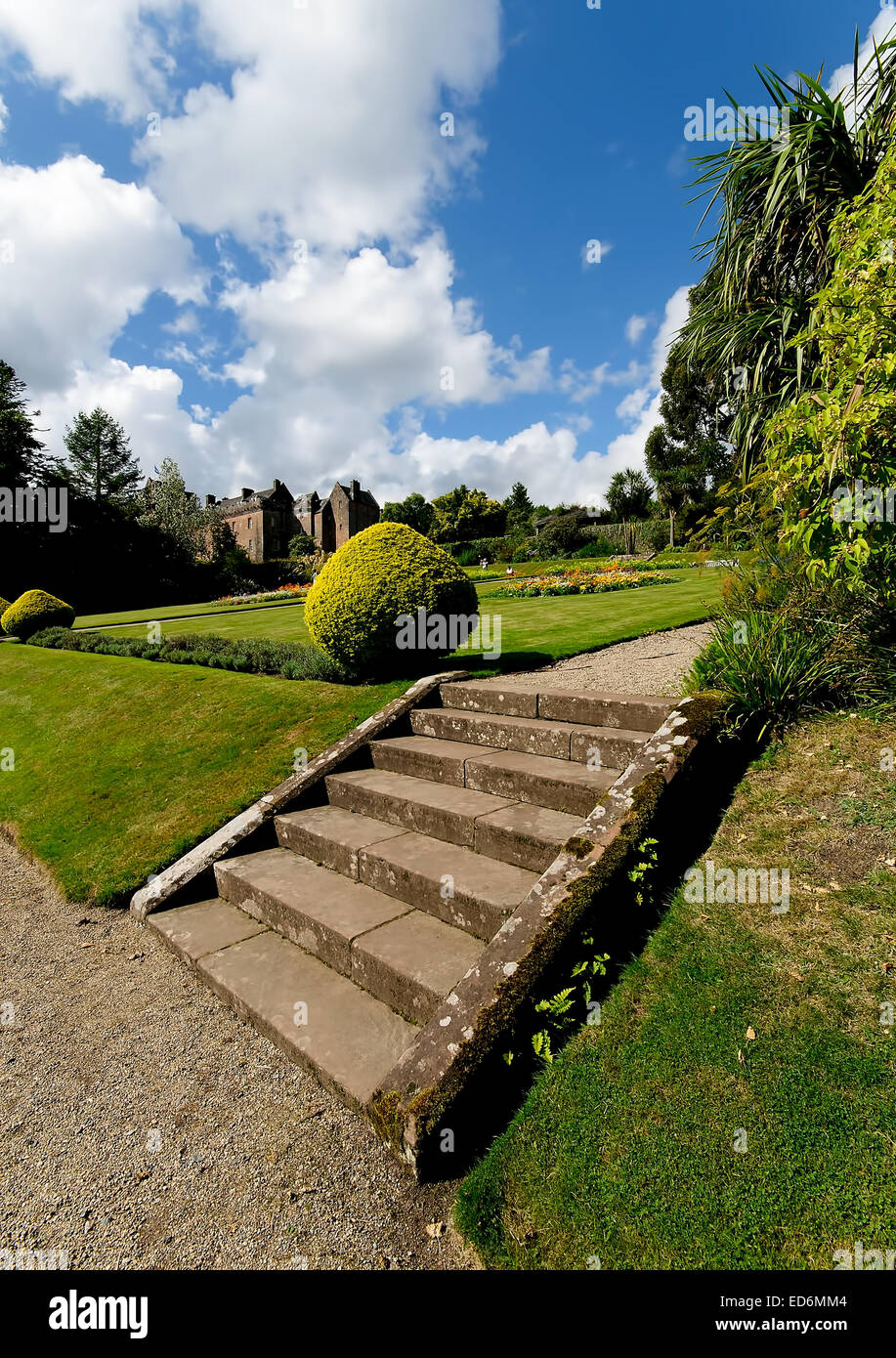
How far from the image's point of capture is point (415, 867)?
423 centimetres

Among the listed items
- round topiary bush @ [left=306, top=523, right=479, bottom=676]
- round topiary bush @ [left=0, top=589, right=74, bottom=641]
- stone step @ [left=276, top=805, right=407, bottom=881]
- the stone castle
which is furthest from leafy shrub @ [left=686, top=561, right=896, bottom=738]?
the stone castle

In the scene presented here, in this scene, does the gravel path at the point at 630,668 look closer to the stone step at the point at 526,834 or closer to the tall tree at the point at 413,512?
the stone step at the point at 526,834

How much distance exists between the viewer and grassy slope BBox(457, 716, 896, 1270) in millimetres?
2162

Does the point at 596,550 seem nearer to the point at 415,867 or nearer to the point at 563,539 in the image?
the point at 563,539

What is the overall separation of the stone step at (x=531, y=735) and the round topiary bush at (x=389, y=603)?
134cm

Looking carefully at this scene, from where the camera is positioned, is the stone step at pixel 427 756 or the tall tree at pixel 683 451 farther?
the tall tree at pixel 683 451

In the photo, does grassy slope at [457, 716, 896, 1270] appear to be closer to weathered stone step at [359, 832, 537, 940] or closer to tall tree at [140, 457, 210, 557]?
weathered stone step at [359, 832, 537, 940]

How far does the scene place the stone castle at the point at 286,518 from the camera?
217ft

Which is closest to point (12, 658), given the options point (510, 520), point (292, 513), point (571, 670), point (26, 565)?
point (571, 670)

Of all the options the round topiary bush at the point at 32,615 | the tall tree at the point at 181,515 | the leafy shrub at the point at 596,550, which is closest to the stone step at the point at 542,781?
the round topiary bush at the point at 32,615

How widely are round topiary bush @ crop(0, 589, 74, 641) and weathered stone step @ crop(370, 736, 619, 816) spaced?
1883cm

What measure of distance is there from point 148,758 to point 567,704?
526 cm

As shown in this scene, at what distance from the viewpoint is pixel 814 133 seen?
6.04 metres

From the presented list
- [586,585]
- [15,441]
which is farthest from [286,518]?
[586,585]
